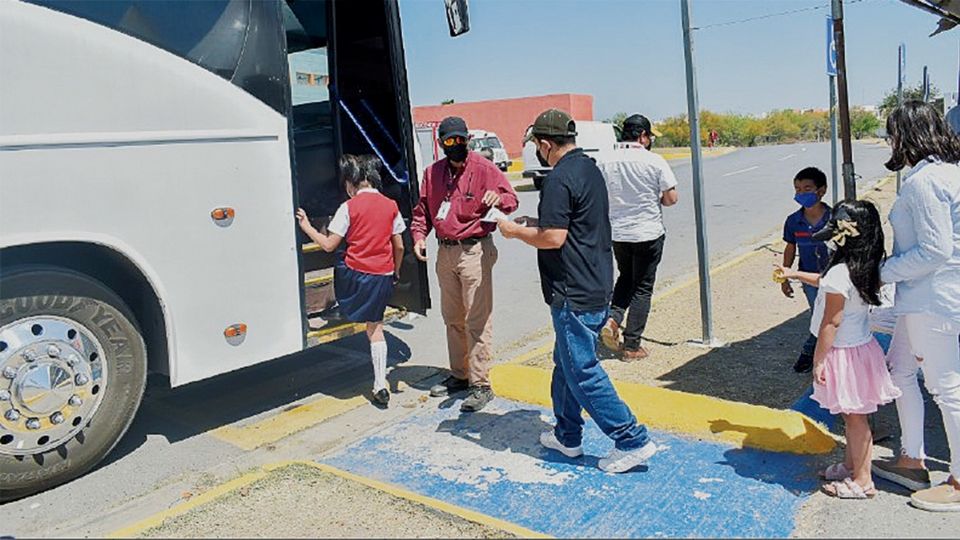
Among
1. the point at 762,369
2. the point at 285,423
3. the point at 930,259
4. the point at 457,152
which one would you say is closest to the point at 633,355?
the point at 762,369

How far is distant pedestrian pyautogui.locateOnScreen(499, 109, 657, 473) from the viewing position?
13.5 feet

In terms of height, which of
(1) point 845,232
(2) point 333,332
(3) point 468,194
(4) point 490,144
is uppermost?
(4) point 490,144

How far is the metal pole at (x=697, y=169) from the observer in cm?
618

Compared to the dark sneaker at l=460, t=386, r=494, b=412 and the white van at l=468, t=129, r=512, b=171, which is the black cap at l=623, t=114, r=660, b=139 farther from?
the white van at l=468, t=129, r=512, b=171

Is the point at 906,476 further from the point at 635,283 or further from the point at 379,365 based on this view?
the point at 379,365

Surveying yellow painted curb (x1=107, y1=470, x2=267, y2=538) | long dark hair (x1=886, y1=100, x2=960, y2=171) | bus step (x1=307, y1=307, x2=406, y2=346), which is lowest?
yellow painted curb (x1=107, y1=470, x2=267, y2=538)

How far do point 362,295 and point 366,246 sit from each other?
34 cm

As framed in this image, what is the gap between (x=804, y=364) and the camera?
18.9 feet

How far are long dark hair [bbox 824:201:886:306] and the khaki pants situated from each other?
2440 millimetres

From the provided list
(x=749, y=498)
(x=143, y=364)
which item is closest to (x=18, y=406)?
(x=143, y=364)

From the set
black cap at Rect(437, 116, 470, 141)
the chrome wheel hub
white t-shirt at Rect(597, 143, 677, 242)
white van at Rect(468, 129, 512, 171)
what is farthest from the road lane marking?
white van at Rect(468, 129, 512, 171)

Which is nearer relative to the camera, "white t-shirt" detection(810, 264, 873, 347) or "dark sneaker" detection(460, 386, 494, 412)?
"white t-shirt" detection(810, 264, 873, 347)

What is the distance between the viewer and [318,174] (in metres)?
7.56

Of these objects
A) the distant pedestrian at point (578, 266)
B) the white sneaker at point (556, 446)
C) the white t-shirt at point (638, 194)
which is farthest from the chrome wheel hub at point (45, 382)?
the white t-shirt at point (638, 194)
